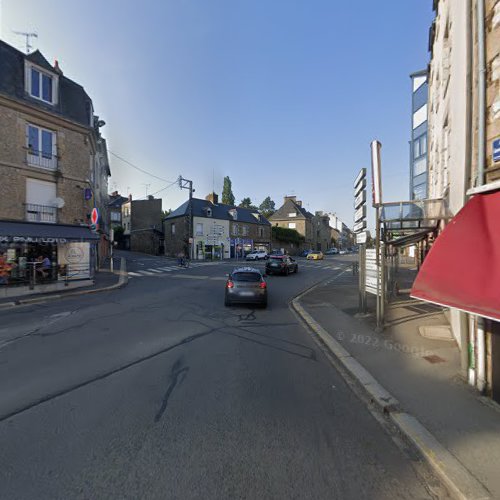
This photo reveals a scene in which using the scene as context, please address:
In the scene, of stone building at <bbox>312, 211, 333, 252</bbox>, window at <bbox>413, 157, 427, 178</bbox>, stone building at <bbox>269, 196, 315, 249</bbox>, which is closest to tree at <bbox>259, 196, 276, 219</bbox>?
stone building at <bbox>312, 211, 333, 252</bbox>

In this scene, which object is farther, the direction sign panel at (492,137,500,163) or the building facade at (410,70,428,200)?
the building facade at (410,70,428,200)

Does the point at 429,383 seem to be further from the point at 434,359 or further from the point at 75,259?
the point at 75,259

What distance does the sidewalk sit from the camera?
108 inches

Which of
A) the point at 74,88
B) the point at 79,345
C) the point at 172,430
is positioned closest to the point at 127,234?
the point at 74,88

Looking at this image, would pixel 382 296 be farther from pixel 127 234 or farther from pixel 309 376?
pixel 127 234

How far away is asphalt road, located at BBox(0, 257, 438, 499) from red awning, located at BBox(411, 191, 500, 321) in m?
1.64

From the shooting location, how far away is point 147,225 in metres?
A: 46.2

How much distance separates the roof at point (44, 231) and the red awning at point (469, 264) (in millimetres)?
14662

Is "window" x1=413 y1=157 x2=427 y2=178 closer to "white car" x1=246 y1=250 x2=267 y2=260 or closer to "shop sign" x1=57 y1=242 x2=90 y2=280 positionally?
"white car" x1=246 y1=250 x2=267 y2=260

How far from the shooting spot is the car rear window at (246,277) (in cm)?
970

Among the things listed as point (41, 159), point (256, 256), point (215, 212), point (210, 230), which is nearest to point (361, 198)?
point (41, 159)

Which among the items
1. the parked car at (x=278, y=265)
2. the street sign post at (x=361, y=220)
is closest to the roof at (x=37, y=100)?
the parked car at (x=278, y=265)

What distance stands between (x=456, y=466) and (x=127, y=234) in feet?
185

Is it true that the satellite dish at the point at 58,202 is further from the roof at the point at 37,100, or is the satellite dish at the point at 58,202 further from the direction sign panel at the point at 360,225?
the direction sign panel at the point at 360,225
